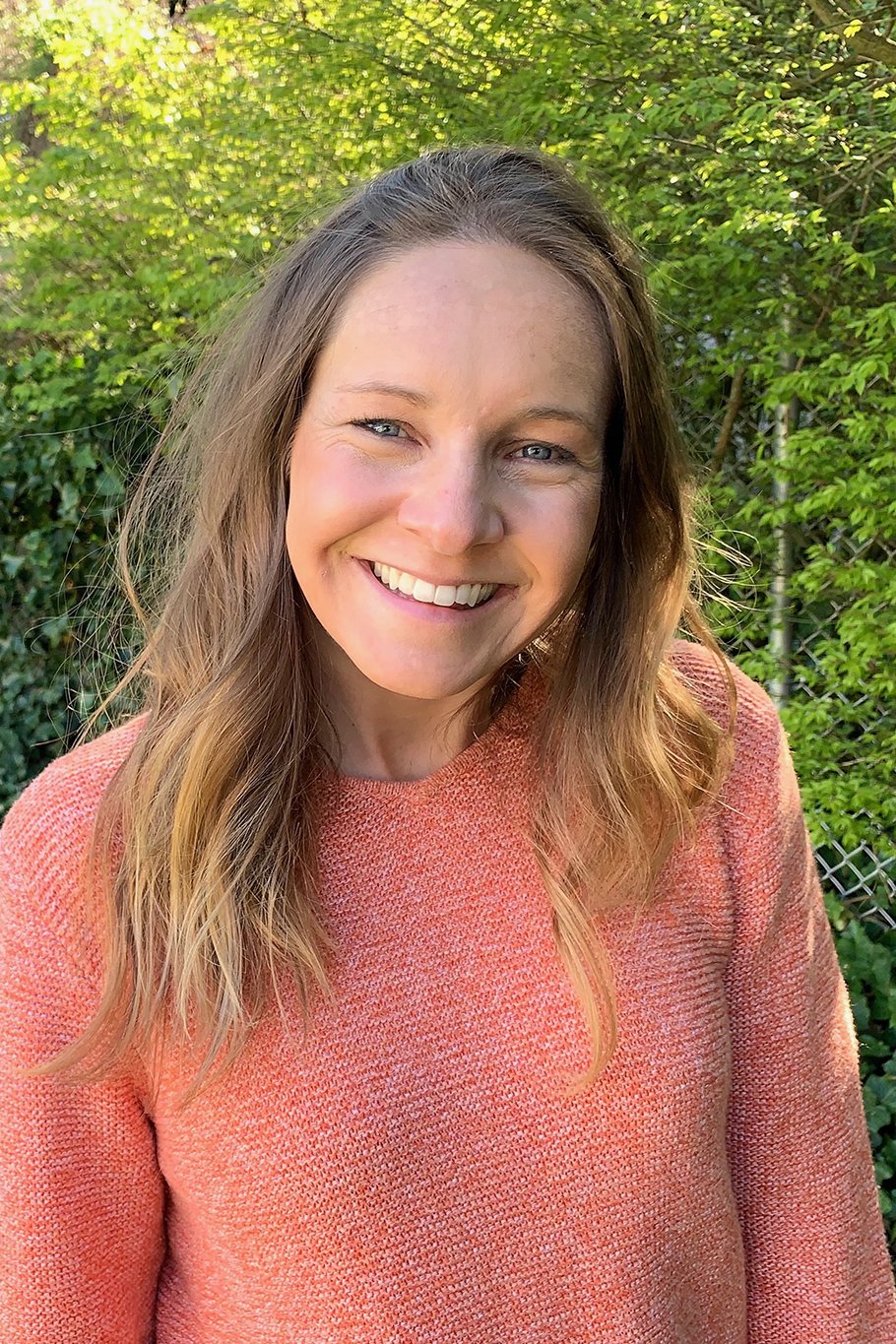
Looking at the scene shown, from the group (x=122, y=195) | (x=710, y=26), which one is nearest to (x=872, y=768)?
(x=710, y=26)

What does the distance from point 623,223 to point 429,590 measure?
1550 millimetres

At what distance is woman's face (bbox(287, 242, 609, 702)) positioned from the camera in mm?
1172

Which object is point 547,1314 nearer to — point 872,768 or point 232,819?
point 232,819

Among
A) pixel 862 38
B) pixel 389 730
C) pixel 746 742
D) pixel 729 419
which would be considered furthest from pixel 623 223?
pixel 389 730

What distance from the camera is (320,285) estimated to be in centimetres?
131

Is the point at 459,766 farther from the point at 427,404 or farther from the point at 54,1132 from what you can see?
the point at 54,1132

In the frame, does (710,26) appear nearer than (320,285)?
No

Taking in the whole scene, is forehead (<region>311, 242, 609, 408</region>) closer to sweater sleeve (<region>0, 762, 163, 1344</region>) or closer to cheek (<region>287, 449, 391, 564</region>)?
cheek (<region>287, 449, 391, 564</region>)

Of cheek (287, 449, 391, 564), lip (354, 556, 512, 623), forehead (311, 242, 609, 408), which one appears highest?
forehead (311, 242, 609, 408)

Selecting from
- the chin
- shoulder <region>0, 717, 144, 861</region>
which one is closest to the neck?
the chin

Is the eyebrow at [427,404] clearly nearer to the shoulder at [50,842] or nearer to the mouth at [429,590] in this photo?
the mouth at [429,590]

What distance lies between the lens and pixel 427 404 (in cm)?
117

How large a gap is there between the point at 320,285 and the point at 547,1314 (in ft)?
3.83

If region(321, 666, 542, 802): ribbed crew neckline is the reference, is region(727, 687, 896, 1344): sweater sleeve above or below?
below
